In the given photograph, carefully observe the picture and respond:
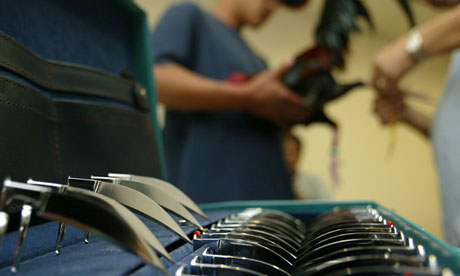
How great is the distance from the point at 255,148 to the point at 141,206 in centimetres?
55

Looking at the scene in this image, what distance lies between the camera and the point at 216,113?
0.79 meters

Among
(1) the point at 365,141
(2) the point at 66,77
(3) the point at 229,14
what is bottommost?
(2) the point at 66,77

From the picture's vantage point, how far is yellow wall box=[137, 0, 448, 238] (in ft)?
6.82

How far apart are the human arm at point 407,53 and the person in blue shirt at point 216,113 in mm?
189


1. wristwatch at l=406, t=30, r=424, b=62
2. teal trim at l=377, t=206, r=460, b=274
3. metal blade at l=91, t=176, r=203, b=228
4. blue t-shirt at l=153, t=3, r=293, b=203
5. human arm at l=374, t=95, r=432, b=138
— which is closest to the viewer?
teal trim at l=377, t=206, r=460, b=274

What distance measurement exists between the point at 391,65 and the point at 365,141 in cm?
168

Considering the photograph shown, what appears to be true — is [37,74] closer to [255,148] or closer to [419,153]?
[255,148]

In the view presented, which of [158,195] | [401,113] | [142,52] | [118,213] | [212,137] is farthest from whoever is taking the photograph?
[401,113]

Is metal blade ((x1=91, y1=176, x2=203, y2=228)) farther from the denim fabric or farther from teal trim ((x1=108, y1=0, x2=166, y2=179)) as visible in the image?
teal trim ((x1=108, y1=0, x2=166, y2=179))

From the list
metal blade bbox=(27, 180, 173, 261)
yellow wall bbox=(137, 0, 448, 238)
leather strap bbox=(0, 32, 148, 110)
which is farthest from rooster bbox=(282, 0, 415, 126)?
yellow wall bbox=(137, 0, 448, 238)

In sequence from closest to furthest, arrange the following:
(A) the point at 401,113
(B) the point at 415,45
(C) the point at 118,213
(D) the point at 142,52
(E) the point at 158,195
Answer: (C) the point at 118,213
(E) the point at 158,195
(D) the point at 142,52
(B) the point at 415,45
(A) the point at 401,113

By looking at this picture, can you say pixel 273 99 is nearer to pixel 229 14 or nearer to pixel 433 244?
pixel 229 14

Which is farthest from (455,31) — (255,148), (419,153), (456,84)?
(419,153)

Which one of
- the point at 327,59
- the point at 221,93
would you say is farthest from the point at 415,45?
the point at 221,93
